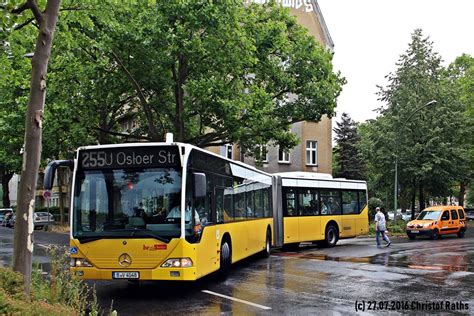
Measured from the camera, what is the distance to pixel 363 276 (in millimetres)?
13055

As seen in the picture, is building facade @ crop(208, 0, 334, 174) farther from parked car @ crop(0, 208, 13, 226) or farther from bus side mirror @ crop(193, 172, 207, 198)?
bus side mirror @ crop(193, 172, 207, 198)

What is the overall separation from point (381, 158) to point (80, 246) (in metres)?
30.6

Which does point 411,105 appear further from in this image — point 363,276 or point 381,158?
point 363,276

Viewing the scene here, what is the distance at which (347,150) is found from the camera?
52062 mm

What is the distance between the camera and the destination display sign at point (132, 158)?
405 inches

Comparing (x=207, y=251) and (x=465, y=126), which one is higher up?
(x=465, y=126)

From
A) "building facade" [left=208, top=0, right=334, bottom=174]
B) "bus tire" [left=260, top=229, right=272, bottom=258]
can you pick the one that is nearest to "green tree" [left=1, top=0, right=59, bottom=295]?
"bus tire" [left=260, top=229, right=272, bottom=258]

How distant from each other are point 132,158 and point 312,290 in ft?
15.1

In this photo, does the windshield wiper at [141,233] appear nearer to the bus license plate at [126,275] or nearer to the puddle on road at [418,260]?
the bus license plate at [126,275]

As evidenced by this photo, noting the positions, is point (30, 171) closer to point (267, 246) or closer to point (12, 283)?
point (12, 283)

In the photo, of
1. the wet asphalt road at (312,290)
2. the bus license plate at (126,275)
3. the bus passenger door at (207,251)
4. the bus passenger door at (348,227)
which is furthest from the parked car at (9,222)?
the bus license plate at (126,275)

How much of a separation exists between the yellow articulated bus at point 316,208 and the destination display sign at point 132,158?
992 centimetres

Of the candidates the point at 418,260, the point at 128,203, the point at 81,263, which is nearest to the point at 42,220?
the point at 418,260

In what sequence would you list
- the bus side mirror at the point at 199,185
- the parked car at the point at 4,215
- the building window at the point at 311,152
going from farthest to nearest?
the parked car at the point at 4,215 < the building window at the point at 311,152 < the bus side mirror at the point at 199,185
